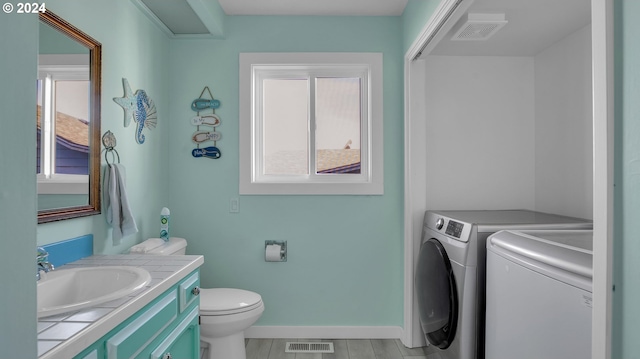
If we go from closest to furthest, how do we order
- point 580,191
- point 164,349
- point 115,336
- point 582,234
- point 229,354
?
point 115,336, point 164,349, point 582,234, point 229,354, point 580,191

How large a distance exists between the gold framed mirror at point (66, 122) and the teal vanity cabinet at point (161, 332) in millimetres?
609

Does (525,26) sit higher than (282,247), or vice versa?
(525,26)

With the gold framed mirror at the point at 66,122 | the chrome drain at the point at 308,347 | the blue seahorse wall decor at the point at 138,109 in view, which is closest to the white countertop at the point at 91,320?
the gold framed mirror at the point at 66,122

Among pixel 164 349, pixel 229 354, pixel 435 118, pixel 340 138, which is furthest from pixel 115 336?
pixel 435 118

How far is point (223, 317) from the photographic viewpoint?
77.5 inches

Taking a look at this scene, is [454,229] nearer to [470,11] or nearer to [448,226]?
[448,226]

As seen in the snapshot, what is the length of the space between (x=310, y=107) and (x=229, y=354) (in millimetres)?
1749

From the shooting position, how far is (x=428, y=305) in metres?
2.16

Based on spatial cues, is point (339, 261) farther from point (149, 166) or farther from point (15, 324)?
point (15, 324)

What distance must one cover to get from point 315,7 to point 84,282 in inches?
A: 84.5

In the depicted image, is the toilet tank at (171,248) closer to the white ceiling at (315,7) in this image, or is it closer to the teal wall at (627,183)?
the white ceiling at (315,7)

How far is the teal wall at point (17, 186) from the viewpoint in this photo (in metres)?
0.47

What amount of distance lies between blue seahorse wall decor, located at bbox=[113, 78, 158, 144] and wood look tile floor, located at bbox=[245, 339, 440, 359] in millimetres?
1580

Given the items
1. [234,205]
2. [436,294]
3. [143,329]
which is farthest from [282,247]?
[143,329]
